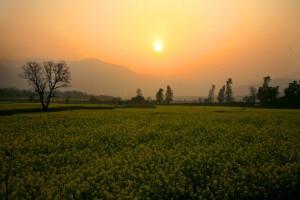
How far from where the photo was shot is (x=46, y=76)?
45.7 meters

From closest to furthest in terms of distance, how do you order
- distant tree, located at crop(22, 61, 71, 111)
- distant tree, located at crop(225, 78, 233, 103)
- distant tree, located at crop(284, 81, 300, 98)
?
1. distant tree, located at crop(22, 61, 71, 111)
2. distant tree, located at crop(284, 81, 300, 98)
3. distant tree, located at crop(225, 78, 233, 103)

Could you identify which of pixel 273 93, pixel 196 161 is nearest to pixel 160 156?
pixel 196 161

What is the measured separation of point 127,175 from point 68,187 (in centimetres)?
245

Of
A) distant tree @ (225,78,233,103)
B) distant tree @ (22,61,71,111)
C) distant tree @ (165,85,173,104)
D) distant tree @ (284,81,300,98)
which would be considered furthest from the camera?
distant tree @ (165,85,173,104)

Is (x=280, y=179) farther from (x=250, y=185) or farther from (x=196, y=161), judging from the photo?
(x=196, y=161)

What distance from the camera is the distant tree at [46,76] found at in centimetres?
4297

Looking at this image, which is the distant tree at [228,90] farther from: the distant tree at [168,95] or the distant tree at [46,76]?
the distant tree at [46,76]

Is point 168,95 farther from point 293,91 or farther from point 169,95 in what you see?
point 293,91

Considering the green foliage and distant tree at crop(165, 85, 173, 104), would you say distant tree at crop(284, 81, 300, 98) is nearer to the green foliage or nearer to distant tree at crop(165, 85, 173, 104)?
the green foliage

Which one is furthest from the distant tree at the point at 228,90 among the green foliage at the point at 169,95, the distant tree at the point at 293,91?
the green foliage at the point at 169,95

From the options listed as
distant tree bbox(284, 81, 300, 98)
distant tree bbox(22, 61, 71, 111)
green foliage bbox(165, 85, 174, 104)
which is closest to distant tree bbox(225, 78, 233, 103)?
distant tree bbox(284, 81, 300, 98)

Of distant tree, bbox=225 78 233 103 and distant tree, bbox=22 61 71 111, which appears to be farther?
distant tree, bbox=225 78 233 103

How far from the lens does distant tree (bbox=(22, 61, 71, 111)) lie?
141 ft

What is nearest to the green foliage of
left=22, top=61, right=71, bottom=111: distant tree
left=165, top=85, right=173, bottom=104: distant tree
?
left=165, top=85, right=173, bottom=104: distant tree
